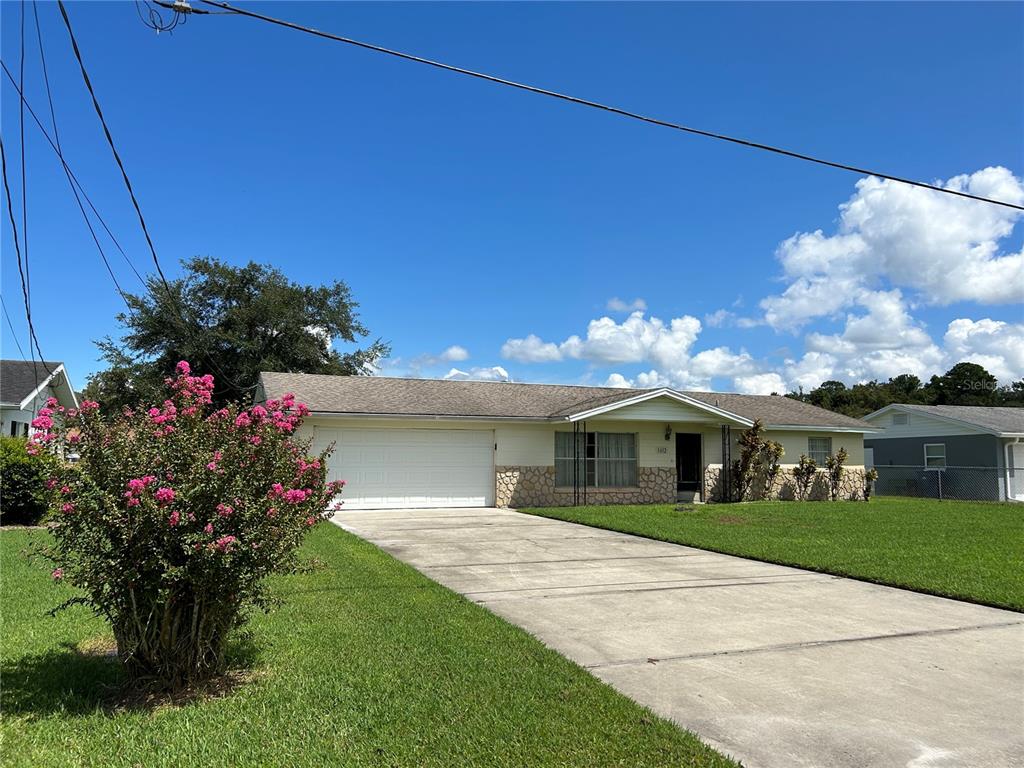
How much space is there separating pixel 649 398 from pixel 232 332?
2281cm

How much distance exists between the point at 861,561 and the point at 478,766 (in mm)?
7888

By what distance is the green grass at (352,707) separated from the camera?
11.4 feet

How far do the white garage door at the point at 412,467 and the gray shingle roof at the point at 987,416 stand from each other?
756 inches

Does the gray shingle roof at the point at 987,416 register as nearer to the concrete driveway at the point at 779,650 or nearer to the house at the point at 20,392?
the concrete driveway at the point at 779,650

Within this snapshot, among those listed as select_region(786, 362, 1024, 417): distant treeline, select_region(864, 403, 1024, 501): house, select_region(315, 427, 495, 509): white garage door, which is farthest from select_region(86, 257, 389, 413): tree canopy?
select_region(786, 362, 1024, 417): distant treeline

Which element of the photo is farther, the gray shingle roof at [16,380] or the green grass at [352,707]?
the gray shingle roof at [16,380]

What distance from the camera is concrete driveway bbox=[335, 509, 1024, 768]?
377 cm

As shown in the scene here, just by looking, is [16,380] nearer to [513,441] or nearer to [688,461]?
[513,441]

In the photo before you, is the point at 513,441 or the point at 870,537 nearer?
the point at 870,537

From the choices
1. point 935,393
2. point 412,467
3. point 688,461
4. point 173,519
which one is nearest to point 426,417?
point 412,467

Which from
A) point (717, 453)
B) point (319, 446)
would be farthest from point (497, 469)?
point (717, 453)

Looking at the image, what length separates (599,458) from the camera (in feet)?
66.2

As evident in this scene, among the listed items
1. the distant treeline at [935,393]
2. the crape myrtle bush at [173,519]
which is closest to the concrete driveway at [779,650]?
the crape myrtle bush at [173,519]

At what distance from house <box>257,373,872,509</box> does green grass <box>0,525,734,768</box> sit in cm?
1153
